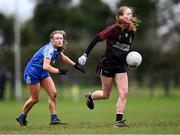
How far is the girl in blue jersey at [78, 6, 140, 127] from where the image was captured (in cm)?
1473

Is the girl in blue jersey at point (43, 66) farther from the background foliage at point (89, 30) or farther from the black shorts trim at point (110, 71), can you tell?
the background foliage at point (89, 30)

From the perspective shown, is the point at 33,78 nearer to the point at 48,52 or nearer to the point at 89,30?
the point at 48,52

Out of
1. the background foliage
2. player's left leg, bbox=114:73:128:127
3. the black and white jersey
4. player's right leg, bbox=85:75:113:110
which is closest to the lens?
player's left leg, bbox=114:73:128:127

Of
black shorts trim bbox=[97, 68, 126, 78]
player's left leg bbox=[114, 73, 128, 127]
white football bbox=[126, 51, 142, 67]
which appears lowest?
player's left leg bbox=[114, 73, 128, 127]

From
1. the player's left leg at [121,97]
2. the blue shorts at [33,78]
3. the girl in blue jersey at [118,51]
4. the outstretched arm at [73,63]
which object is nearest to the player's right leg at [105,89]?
the girl in blue jersey at [118,51]

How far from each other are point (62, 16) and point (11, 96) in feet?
132

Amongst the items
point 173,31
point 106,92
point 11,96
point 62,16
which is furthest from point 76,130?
point 62,16

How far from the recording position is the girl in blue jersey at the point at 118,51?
14.7m

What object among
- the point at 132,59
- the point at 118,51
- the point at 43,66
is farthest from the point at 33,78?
the point at 132,59

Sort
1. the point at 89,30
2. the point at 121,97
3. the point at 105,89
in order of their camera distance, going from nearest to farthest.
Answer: the point at 121,97, the point at 105,89, the point at 89,30

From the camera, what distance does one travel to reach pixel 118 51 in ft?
48.7

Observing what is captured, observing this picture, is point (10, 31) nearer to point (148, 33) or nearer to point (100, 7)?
point (100, 7)

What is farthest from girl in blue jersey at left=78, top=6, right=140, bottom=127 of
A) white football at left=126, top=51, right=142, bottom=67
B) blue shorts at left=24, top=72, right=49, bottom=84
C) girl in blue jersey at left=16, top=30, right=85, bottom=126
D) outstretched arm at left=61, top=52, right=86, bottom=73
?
blue shorts at left=24, top=72, right=49, bottom=84

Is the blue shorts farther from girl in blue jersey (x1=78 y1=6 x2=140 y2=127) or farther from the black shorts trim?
the black shorts trim
